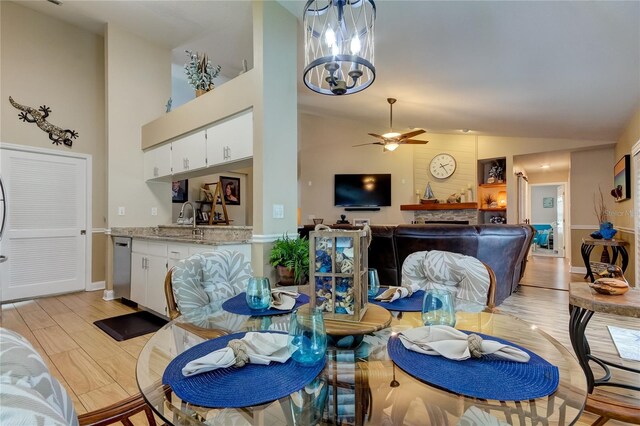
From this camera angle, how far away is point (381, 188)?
27.0 feet

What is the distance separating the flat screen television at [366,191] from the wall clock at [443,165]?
1159 millimetres

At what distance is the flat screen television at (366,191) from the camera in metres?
8.21

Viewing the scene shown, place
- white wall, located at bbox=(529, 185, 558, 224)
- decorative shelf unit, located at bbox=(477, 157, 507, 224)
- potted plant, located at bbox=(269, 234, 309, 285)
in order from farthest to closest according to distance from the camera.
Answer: white wall, located at bbox=(529, 185, 558, 224) < decorative shelf unit, located at bbox=(477, 157, 507, 224) < potted plant, located at bbox=(269, 234, 309, 285)

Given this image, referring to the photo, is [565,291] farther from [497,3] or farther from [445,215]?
[497,3]

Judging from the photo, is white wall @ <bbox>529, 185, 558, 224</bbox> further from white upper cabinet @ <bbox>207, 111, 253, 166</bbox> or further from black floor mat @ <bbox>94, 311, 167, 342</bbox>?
black floor mat @ <bbox>94, 311, 167, 342</bbox>

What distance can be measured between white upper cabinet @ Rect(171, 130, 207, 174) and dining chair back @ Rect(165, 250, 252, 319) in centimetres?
222

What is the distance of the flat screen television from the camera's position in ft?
26.9

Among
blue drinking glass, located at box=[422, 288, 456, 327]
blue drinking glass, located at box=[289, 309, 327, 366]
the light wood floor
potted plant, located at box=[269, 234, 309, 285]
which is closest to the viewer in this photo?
blue drinking glass, located at box=[289, 309, 327, 366]

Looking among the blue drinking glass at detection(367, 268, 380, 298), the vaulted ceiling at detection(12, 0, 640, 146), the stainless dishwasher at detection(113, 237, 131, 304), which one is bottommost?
the stainless dishwasher at detection(113, 237, 131, 304)

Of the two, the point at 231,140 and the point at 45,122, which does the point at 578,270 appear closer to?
the point at 231,140

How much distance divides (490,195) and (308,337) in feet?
27.0

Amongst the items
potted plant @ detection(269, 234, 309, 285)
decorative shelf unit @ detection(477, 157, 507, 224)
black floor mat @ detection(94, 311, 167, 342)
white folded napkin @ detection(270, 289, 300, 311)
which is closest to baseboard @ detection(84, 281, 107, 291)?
black floor mat @ detection(94, 311, 167, 342)

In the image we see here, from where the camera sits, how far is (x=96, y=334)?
2.95m

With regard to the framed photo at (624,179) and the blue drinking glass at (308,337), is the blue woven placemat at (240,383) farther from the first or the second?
the framed photo at (624,179)
